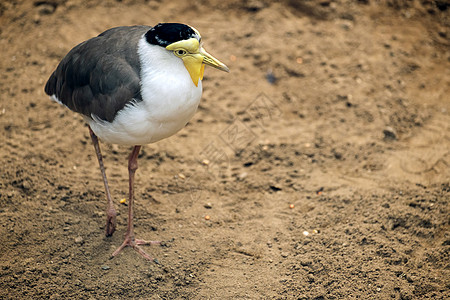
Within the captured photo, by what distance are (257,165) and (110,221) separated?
1740mm

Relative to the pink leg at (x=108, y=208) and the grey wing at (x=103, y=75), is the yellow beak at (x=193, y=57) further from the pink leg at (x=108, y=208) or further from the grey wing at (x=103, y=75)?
the pink leg at (x=108, y=208)

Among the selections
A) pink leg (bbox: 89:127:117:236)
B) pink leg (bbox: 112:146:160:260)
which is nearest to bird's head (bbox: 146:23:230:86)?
pink leg (bbox: 112:146:160:260)

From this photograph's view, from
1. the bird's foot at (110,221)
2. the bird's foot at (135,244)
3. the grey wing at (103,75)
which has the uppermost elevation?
the grey wing at (103,75)

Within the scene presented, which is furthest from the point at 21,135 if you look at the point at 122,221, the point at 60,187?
the point at 122,221

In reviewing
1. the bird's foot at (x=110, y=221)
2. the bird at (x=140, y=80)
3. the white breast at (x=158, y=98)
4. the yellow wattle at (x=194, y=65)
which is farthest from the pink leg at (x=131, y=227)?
the yellow wattle at (x=194, y=65)

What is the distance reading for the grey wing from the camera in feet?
11.3

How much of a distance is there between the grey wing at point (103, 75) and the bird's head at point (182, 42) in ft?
0.84

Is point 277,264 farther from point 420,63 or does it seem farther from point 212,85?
point 420,63

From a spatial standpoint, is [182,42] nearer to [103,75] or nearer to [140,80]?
[140,80]

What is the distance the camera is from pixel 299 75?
6.01 m

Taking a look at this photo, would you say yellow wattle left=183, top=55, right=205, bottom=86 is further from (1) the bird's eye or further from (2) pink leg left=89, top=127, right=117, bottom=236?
(2) pink leg left=89, top=127, right=117, bottom=236

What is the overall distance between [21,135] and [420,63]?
5.12 m

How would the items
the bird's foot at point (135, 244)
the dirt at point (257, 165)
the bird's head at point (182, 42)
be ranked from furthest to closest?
the bird's foot at point (135, 244) < the dirt at point (257, 165) < the bird's head at point (182, 42)

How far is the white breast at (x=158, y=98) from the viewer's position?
3.31 meters
